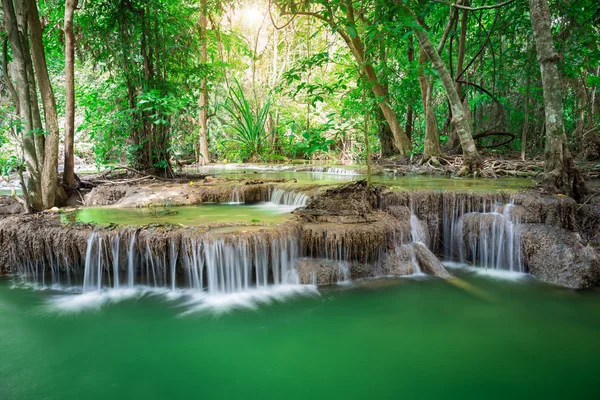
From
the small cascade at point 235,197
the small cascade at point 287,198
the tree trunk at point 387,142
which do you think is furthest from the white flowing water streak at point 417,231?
the tree trunk at point 387,142

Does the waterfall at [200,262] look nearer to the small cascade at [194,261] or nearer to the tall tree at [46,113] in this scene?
the small cascade at [194,261]

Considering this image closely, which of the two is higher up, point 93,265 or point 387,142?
point 387,142

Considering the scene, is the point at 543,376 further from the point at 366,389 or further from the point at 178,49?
Answer: the point at 178,49

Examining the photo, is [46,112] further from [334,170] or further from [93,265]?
[334,170]

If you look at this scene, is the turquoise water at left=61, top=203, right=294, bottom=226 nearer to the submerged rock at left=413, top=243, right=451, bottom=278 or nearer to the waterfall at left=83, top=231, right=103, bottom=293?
the waterfall at left=83, top=231, right=103, bottom=293

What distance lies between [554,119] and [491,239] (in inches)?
75.5

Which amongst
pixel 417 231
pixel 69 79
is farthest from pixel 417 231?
pixel 69 79

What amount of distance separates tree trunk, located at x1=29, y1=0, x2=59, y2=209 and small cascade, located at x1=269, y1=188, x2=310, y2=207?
3.66m

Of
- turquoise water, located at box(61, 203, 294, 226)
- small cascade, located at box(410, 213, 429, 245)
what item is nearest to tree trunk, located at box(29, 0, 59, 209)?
turquoise water, located at box(61, 203, 294, 226)

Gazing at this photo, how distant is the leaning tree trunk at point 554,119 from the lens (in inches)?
213

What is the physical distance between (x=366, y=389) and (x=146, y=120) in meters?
6.93

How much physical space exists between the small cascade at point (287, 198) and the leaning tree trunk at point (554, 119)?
3.71 metres

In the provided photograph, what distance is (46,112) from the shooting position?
233 inches

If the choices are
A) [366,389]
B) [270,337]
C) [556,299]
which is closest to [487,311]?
[556,299]
